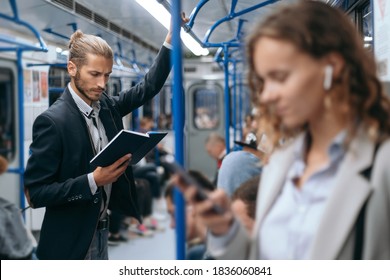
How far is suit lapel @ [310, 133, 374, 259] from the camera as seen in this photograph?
93cm

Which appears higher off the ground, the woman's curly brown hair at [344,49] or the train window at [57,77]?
the train window at [57,77]

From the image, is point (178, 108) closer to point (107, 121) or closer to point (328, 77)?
point (328, 77)

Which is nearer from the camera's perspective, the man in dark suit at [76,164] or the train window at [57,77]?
the man in dark suit at [76,164]

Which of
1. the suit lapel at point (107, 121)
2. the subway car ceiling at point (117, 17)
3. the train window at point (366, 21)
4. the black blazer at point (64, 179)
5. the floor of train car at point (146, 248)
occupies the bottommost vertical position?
the floor of train car at point (146, 248)

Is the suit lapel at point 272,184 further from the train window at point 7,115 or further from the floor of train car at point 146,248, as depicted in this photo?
the train window at point 7,115

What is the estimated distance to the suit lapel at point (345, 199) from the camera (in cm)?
93

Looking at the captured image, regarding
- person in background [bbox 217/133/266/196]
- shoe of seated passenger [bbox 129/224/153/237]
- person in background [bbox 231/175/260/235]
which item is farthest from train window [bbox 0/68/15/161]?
person in background [bbox 231/175/260/235]

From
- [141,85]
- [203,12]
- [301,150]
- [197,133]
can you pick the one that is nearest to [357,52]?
[301,150]

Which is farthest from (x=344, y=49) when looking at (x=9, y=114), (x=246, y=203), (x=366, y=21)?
(x=9, y=114)

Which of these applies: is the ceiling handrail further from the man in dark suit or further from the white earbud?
the white earbud

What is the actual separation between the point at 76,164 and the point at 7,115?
3483mm

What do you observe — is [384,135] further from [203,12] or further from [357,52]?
[203,12]

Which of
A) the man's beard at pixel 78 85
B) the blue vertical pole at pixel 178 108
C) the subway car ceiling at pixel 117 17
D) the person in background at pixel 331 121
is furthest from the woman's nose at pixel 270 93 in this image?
the subway car ceiling at pixel 117 17
